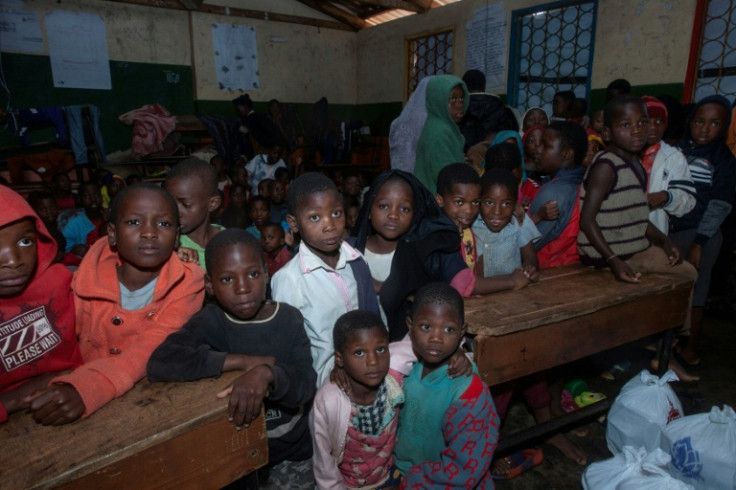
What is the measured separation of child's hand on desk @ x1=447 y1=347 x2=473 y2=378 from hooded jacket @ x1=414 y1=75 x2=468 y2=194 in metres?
1.68

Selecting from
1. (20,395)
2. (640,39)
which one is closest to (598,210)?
(20,395)

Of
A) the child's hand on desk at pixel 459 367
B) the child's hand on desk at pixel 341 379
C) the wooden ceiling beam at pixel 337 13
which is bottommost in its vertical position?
the child's hand on desk at pixel 341 379

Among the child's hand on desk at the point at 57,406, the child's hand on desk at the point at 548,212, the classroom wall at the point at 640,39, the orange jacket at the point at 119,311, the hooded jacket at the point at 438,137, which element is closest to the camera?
the child's hand on desk at the point at 57,406

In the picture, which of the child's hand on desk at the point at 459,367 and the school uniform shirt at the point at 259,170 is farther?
the school uniform shirt at the point at 259,170

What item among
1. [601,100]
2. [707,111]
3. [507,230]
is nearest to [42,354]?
[507,230]

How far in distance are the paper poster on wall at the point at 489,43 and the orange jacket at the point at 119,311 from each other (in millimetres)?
6756

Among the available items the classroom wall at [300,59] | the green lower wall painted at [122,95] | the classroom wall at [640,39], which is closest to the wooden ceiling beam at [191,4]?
the classroom wall at [300,59]

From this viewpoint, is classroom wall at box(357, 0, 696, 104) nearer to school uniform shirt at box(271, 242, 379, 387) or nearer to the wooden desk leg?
the wooden desk leg

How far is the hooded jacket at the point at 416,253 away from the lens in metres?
1.97

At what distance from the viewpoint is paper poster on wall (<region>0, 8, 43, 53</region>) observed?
6.71 meters

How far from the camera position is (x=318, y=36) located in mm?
9852

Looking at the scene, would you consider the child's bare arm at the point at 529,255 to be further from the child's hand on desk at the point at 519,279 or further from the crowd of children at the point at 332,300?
the child's hand on desk at the point at 519,279

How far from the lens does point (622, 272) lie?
7.43 feet

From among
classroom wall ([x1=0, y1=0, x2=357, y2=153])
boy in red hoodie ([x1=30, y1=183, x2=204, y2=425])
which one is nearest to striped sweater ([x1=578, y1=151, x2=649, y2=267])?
boy in red hoodie ([x1=30, y1=183, x2=204, y2=425])
